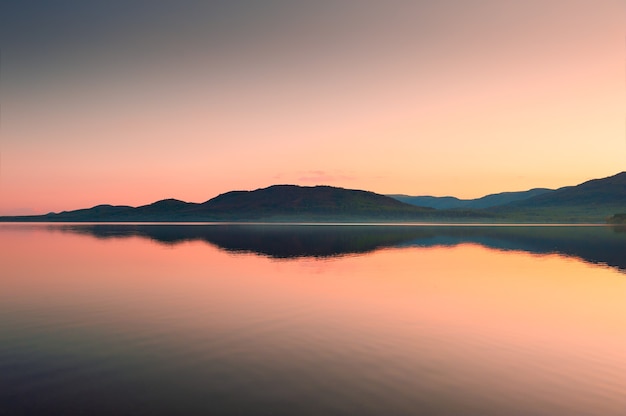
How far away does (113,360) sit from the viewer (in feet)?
47.9

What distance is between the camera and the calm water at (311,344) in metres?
11.6

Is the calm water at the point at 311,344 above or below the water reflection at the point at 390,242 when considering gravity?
below

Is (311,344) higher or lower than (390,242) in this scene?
lower

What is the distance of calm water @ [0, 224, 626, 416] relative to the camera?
1160 cm

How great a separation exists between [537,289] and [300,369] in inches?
900

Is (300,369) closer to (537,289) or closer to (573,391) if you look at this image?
(573,391)

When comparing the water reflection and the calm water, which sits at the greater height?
the water reflection

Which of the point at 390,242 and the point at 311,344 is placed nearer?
the point at 311,344

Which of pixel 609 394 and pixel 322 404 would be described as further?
pixel 609 394

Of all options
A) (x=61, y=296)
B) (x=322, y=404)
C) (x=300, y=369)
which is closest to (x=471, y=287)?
(x=300, y=369)

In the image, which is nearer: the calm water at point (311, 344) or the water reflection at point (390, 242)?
Result: the calm water at point (311, 344)

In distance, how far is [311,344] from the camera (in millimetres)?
16938

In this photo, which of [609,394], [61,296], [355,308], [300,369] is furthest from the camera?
[61,296]

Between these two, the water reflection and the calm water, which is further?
the water reflection
